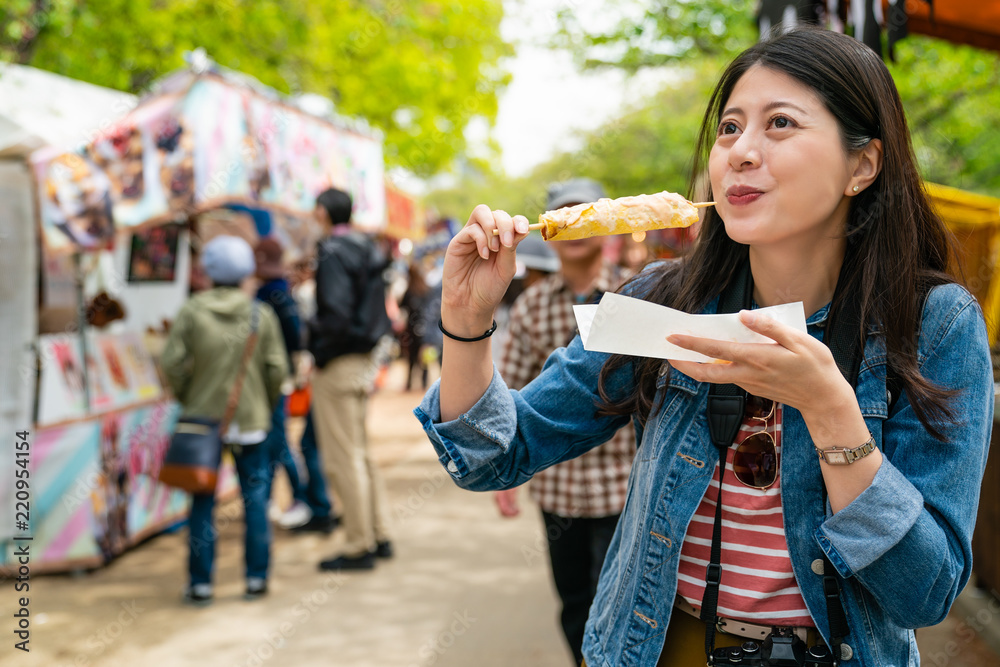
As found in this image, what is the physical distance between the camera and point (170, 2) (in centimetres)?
959

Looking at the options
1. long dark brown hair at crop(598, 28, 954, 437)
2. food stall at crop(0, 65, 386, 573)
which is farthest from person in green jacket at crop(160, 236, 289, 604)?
long dark brown hair at crop(598, 28, 954, 437)

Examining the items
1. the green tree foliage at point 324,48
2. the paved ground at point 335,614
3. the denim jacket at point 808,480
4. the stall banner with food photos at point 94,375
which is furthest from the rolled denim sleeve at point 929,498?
the green tree foliage at point 324,48

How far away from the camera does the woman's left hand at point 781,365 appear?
3.80 feet

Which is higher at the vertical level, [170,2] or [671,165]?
[170,2]

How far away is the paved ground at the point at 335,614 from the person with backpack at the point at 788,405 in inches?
114

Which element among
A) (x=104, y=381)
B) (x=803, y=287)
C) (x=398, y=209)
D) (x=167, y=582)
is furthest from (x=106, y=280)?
(x=398, y=209)

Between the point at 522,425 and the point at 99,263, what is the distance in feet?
17.7

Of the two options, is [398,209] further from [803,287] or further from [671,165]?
[803,287]

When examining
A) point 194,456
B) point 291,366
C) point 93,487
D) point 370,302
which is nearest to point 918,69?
point 370,302

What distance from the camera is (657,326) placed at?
48.4 inches

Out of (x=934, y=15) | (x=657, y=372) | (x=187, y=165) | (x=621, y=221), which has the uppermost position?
(x=934, y=15)

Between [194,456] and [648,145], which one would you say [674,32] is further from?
[648,145]

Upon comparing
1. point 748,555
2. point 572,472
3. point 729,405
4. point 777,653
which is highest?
point 729,405

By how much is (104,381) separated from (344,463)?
5.75 ft
